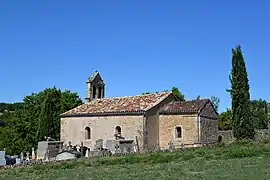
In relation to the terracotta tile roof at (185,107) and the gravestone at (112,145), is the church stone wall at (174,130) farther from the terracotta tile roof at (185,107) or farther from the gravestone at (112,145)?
the gravestone at (112,145)

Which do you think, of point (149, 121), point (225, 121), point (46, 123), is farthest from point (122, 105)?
point (225, 121)

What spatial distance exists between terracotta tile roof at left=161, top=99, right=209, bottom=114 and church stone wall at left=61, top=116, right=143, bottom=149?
354 centimetres

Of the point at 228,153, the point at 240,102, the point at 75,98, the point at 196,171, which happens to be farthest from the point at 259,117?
the point at 196,171

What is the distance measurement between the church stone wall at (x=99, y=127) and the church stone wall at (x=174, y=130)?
2.87 metres

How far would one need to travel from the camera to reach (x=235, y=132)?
135 ft

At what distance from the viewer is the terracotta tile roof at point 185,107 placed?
43.2 meters

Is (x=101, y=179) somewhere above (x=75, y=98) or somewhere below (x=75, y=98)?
below

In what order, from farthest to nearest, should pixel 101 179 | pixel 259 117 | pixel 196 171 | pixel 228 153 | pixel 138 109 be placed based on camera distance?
1. pixel 259 117
2. pixel 138 109
3. pixel 228 153
4. pixel 196 171
5. pixel 101 179

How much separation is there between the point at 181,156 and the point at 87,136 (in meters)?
22.2

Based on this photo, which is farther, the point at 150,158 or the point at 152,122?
the point at 152,122

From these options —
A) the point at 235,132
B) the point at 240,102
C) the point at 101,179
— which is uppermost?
the point at 240,102

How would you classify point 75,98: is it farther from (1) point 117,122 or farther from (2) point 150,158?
(2) point 150,158

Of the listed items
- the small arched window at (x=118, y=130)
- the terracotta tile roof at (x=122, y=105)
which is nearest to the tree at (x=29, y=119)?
the terracotta tile roof at (x=122, y=105)

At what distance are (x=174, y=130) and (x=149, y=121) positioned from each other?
287cm
